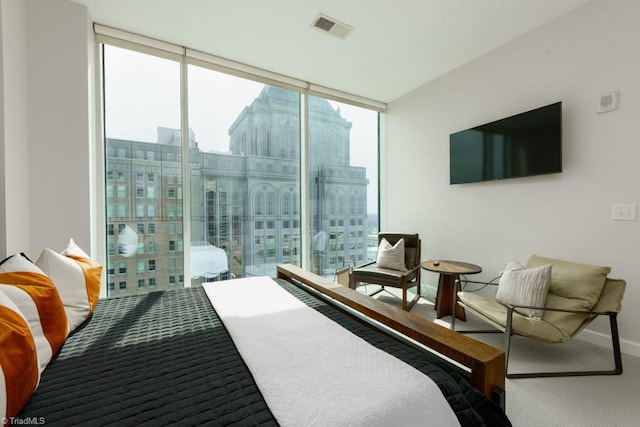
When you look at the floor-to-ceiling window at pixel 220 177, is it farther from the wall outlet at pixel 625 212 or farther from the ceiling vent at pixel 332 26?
the wall outlet at pixel 625 212


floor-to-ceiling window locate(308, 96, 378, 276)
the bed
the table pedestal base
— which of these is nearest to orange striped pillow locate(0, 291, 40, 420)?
the bed

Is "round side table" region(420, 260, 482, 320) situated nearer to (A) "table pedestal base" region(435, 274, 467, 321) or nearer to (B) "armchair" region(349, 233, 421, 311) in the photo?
(A) "table pedestal base" region(435, 274, 467, 321)

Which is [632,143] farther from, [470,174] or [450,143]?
[450,143]

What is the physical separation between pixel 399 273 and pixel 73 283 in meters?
2.86

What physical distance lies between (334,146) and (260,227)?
5.35ft

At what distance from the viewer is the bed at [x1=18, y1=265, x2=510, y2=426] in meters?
0.77

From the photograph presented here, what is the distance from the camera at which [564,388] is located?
182cm

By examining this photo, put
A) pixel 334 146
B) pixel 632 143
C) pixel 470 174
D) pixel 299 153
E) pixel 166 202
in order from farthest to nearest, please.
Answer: pixel 334 146, pixel 299 153, pixel 470 174, pixel 166 202, pixel 632 143

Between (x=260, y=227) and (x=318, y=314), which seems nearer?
→ (x=318, y=314)

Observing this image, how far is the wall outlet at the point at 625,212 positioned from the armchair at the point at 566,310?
0.52 m

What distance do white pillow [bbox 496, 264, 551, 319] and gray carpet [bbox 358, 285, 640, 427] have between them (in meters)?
0.38

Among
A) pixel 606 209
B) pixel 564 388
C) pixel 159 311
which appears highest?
pixel 606 209

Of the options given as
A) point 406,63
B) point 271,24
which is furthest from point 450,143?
point 271,24

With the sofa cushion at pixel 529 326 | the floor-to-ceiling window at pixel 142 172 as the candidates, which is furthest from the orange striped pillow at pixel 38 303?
the sofa cushion at pixel 529 326
